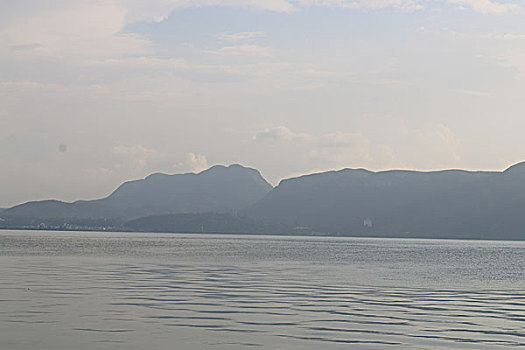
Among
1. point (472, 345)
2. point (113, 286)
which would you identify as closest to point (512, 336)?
point (472, 345)

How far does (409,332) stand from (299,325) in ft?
23.2

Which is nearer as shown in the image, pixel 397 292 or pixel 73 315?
pixel 73 315

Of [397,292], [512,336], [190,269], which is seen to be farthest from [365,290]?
[190,269]

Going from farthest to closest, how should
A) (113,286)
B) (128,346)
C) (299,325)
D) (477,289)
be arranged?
(477,289), (113,286), (299,325), (128,346)

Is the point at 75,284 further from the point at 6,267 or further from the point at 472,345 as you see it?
the point at 472,345

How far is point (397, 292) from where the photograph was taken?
72625 millimetres

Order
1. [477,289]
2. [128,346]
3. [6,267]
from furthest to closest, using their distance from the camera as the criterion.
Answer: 1. [6,267]
2. [477,289]
3. [128,346]

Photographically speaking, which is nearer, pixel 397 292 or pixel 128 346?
pixel 128 346

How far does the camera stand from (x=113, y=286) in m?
71.7

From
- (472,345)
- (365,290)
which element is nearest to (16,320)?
(472,345)

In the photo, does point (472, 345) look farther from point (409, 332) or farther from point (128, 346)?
point (128, 346)

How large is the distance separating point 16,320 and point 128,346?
12.0 m

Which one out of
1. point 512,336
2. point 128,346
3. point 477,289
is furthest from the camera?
point 477,289

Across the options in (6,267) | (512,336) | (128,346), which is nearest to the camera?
(128,346)
